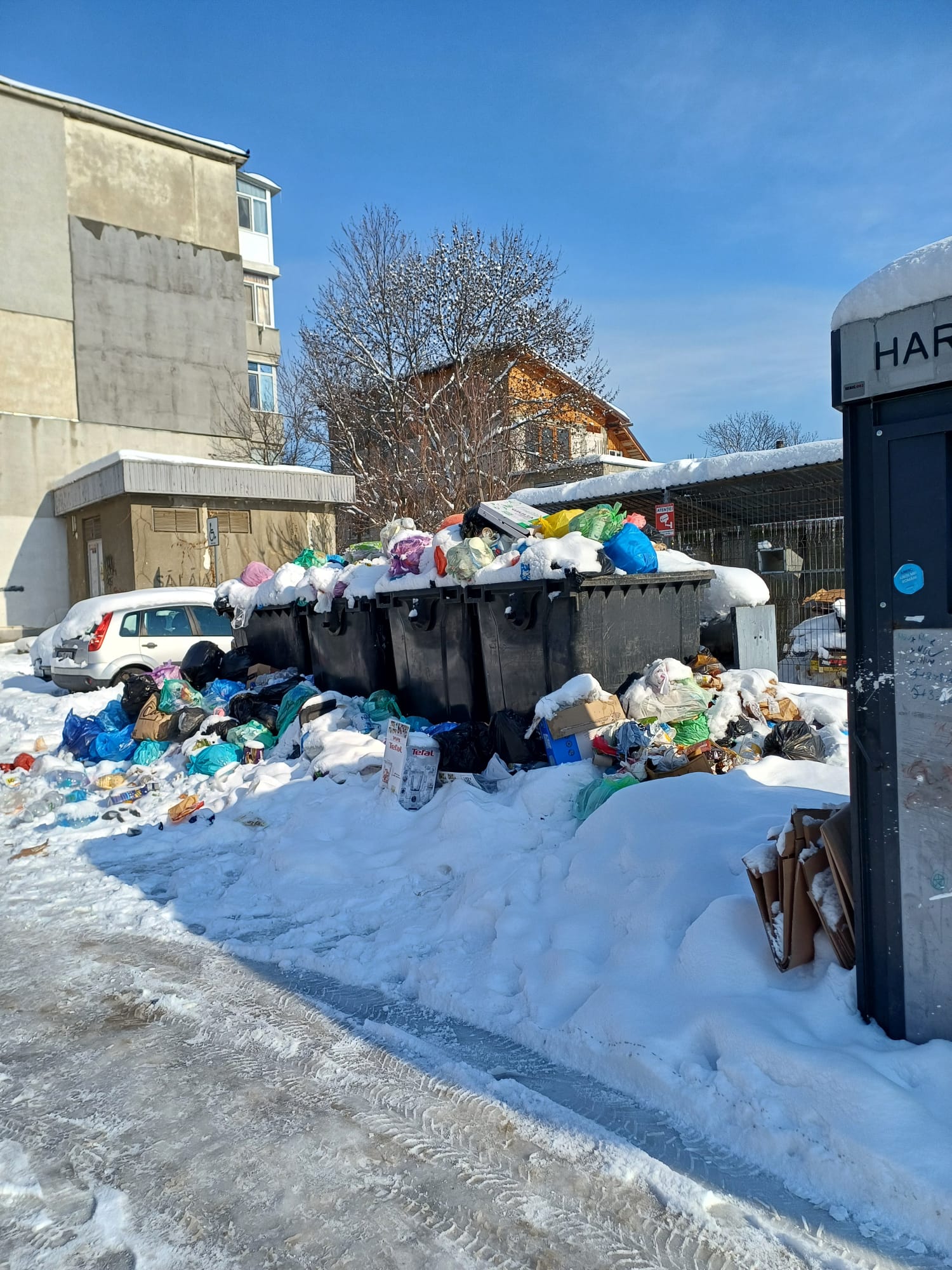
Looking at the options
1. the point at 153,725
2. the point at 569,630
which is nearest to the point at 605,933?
the point at 569,630

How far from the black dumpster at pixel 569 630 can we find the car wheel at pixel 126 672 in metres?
6.78

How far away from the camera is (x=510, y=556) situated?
677cm

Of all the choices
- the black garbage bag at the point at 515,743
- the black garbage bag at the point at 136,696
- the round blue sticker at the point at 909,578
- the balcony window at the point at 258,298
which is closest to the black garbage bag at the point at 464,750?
the black garbage bag at the point at 515,743

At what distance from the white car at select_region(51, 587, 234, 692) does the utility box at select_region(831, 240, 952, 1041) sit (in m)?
9.94

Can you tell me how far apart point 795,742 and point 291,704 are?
453cm

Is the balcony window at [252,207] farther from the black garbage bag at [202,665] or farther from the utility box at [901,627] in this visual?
the utility box at [901,627]

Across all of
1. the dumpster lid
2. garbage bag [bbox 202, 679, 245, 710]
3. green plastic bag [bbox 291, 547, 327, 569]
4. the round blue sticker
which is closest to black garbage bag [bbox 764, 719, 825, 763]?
the round blue sticker

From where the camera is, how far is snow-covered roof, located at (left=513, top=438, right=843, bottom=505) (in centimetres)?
1365

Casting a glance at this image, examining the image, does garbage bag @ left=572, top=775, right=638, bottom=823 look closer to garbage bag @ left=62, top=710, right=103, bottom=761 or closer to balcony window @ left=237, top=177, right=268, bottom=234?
garbage bag @ left=62, top=710, right=103, bottom=761

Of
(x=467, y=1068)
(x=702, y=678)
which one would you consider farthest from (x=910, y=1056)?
(x=702, y=678)

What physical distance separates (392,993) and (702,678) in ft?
12.7

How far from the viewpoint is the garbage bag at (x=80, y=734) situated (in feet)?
29.1

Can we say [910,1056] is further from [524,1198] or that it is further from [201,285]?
[201,285]

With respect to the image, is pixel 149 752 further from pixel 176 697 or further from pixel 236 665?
pixel 236 665
